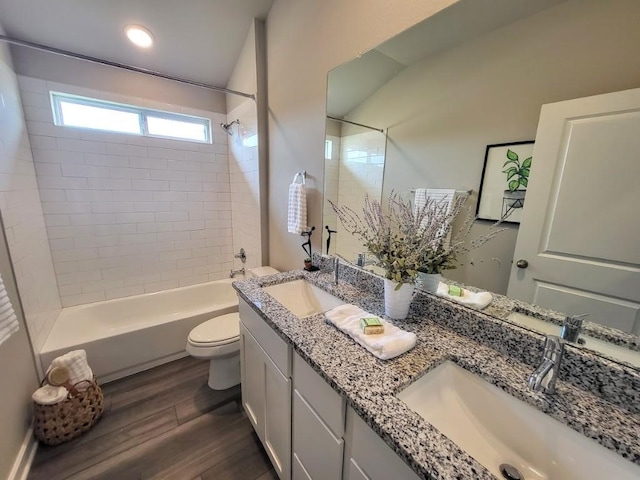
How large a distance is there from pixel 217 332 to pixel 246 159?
156 cm

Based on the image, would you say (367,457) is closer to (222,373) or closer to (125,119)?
(222,373)

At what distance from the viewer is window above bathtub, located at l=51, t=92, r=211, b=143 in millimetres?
2086

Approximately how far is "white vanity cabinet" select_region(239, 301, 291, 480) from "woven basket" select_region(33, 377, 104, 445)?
935 mm

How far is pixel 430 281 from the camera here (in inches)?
43.4

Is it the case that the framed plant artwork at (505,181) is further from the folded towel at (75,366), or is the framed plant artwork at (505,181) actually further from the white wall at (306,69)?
the folded towel at (75,366)

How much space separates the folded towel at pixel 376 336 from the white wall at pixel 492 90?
0.37m

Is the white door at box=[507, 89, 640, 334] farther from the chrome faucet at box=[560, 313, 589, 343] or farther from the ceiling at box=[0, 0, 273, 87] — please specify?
the ceiling at box=[0, 0, 273, 87]

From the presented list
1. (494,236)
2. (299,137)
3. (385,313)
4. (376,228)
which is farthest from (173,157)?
(494,236)

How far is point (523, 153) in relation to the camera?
838 mm

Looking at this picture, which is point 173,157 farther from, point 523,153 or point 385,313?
point 523,153

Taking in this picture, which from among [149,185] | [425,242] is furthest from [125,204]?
[425,242]

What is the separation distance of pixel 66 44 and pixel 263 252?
2151mm

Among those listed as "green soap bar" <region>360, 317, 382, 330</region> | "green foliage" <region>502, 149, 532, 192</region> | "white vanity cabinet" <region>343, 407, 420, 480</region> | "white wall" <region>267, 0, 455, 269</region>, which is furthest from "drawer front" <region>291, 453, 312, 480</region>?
"green foliage" <region>502, 149, 532, 192</region>

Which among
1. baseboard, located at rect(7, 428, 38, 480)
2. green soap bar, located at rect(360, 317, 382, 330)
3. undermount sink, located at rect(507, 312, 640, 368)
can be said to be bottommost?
baseboard, located at rect(7, 428, 38, 480)
